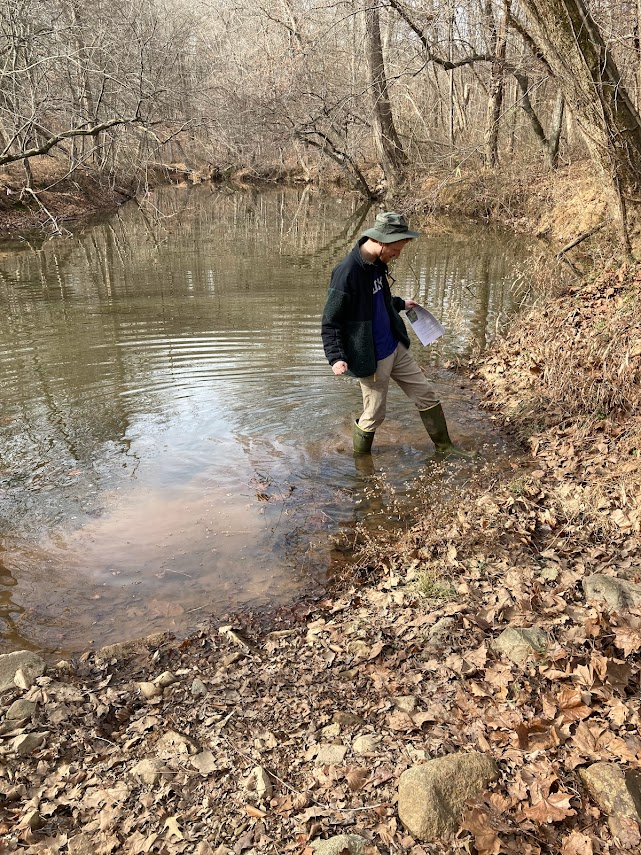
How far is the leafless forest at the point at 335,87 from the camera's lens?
27.6 ft

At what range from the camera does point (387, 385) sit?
6.43 metres

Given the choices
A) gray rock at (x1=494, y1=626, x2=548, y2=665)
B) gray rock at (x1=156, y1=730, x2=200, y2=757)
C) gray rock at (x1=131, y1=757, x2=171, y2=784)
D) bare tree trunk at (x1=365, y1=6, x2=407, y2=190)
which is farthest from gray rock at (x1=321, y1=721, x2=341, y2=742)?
bare tree trunk at (x1=365, y1=6, x2=407, y2=190)

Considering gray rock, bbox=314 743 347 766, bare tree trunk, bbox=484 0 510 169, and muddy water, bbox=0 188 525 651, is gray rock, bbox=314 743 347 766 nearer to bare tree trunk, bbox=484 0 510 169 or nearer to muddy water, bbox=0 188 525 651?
muddy water, bbox=0 188 525 651

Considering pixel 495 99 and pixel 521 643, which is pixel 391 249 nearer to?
pixel 521 643

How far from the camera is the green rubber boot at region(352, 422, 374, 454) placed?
6.95 meters

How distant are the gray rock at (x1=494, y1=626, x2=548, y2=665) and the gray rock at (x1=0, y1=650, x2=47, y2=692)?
2961 mm

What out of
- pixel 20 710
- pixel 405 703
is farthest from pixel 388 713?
pixel 20 710

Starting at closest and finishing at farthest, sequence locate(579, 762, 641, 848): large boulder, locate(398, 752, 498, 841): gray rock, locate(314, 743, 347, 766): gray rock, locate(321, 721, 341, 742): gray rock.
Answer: locate(579, 762, 641, 848): large boulder, locate(398, 752, 498, 841): gray rock, locate(314, 743, 347, 766): gray rock, locate(321, 721, 341, 742): gray rock

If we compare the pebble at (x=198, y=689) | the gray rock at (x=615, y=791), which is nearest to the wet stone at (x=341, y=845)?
the gray rock at (x=615, y=791)

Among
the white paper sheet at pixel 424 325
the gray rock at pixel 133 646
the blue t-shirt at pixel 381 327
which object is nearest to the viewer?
the gray rock at pixel 133 646

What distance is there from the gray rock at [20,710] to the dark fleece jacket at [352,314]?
3605 mm

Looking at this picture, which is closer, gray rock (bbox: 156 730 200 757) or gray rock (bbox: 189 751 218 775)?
gray rock (bbox: 189 751 218 775)

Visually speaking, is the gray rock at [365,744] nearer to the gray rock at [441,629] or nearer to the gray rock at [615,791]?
the gray rock at [441,629]

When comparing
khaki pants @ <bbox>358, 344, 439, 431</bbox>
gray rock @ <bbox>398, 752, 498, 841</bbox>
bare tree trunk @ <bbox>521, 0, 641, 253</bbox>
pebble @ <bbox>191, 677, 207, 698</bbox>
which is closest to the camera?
gray rock @ <bbox>398, 752, 498, 841</bbox>
